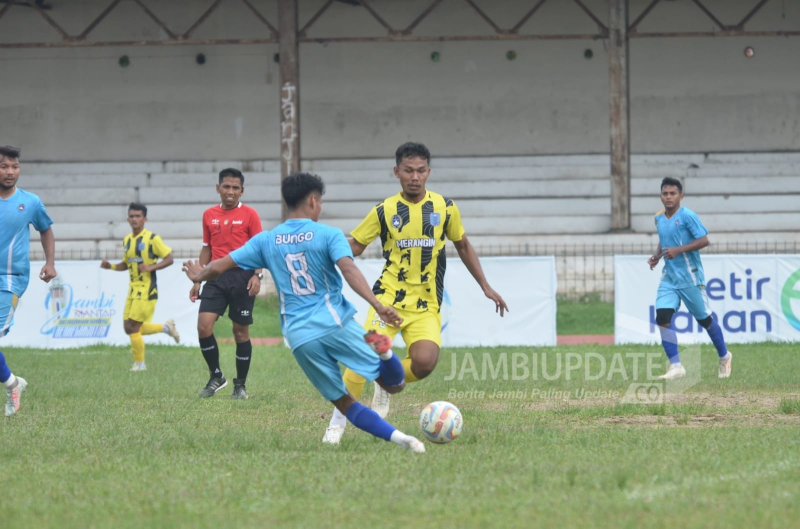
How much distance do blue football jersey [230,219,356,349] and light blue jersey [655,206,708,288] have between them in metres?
5.96

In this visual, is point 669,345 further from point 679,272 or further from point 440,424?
point 440,424

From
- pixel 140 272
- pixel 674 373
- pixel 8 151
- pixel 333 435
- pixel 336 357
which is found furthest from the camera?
pixel 140 272

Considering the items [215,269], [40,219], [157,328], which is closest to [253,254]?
[215,269]

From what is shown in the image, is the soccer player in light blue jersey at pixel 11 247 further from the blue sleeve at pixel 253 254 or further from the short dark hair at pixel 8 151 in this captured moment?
the blue sleeve at pixel 253 254

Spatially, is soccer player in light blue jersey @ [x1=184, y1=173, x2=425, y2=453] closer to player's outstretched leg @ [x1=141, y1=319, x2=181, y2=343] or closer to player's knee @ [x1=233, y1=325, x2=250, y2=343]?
player's knee @ [x1=233, y1=325, x2=250, y2=343]

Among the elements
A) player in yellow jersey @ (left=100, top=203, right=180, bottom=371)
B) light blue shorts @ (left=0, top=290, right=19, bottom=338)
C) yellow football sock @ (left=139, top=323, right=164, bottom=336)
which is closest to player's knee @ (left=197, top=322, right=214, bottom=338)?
light blue shorts @ (left=0, top=290, right=19, bottom=338)

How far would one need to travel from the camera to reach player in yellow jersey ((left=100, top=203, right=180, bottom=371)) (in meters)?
13.0

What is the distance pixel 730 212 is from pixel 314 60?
39.8ft

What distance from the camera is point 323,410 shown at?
325 inches

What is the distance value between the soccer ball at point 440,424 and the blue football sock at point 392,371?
0.28 m

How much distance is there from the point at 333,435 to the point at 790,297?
37.1 ft

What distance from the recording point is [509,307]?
Answer: 16.2m

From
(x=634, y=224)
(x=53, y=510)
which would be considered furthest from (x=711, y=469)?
(x=634, y=224)

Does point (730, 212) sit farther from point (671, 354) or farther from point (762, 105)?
point (671, 354)
